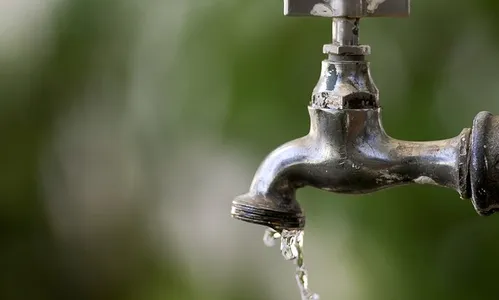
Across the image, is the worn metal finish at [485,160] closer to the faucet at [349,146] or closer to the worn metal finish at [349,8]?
the faucet at [349,146]

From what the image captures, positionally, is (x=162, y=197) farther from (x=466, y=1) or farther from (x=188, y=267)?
(x=466, y=1)

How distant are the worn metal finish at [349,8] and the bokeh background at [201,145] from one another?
1.24 ft

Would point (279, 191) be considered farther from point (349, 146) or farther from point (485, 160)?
point (485, 160)

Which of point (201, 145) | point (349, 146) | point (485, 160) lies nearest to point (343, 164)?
point (349, 146)

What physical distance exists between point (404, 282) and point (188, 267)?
0.39 meters

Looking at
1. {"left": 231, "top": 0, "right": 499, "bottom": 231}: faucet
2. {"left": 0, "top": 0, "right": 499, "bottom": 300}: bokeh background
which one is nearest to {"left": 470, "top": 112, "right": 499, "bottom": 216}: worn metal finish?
{"left": 231, "top": 0, "right": 499, "bottom": 231}: faucet

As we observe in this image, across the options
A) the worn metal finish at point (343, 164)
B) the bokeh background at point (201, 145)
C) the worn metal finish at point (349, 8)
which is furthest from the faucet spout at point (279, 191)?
the bokeh background at point (201, 145)

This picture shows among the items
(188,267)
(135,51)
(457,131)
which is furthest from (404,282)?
(135,51)

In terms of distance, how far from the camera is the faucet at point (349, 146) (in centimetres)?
54

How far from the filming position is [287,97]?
1.03 meters

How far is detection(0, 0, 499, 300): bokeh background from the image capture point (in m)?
0.92

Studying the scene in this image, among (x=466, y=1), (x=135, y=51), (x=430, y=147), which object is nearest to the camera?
(x=430, y=147)

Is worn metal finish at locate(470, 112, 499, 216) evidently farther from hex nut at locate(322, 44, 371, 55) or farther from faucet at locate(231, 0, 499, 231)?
hex nut at locate(322, 44, 371, 55)

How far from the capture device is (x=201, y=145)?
3.68ft
